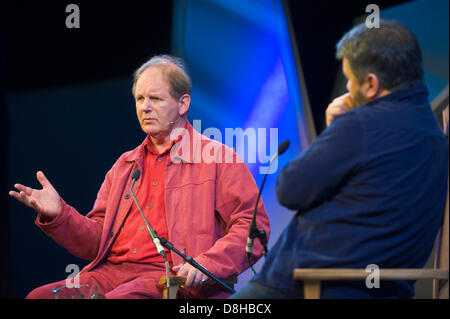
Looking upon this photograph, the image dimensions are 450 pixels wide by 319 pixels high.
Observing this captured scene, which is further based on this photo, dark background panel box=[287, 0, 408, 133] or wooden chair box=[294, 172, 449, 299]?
dark background panel box=[287, 0, 408, 133]

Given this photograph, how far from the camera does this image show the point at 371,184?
1736 mm

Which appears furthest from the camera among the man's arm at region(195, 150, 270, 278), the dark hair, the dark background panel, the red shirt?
the dark background panel

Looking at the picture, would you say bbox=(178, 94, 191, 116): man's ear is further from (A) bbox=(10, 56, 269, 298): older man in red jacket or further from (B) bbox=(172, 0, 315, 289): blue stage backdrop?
(B) bbox=(172, 0, 315, 289): blue stage backdrop

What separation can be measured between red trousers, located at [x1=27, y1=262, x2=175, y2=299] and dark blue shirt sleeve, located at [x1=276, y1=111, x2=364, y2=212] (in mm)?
923

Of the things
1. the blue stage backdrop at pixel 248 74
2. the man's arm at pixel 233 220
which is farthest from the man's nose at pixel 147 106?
the blue stage backdrop at pixel 248 74

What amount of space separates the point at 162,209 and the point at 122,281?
38 centimetres

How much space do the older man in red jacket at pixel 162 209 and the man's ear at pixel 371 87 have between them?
0.98 m

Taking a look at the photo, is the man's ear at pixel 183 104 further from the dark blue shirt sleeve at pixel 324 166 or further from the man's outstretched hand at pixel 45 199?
the dark blue shirt sleeve at pixel 324 166

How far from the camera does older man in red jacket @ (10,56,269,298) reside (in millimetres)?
2512

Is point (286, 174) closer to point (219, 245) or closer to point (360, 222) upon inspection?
point (360, 222)

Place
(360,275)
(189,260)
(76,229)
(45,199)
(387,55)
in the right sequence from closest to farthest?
(360,275), (387,55), (189,260), (45,199), (76,229)

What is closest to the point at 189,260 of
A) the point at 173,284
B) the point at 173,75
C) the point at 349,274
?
the point at 173,284

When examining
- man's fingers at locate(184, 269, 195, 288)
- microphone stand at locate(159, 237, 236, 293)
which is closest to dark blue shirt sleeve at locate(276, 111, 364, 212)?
microphone stand at locate(159, 237, 236, 293)

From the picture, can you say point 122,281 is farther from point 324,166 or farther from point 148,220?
point 324,166
